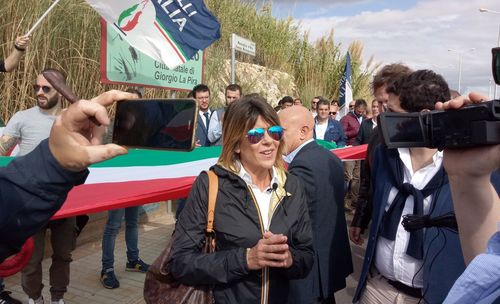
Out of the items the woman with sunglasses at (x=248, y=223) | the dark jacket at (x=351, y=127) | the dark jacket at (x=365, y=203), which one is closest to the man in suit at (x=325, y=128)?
the dark jacket at (x=351, y=127)

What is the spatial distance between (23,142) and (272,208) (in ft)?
7.77

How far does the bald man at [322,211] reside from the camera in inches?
104

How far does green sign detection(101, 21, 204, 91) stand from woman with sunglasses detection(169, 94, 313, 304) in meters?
3.57

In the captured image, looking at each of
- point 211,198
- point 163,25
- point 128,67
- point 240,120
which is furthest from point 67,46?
point 211,198

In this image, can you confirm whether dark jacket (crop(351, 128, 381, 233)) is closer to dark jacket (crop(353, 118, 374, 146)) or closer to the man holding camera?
the man holding camera

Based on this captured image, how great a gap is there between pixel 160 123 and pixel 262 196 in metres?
1.23

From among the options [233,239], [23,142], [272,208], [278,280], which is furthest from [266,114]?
[23,142]

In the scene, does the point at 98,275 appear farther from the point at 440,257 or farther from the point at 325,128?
the point at 325,128

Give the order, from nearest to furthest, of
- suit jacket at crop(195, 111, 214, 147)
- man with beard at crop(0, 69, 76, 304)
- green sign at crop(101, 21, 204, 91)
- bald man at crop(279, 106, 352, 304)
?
bald man at crop(279, 106, 352, 304)
man with beard at crop(0, 69, 76, 304)
green sign at crop(101, 21, 204, 91)
suit jacket at crop(195, 111, 214, 147)

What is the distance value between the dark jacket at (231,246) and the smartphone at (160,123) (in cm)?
104

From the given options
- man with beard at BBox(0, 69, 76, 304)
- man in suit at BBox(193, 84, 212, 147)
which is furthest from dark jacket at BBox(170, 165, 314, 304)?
man in suit at BBox(193, 84, 212, 147)

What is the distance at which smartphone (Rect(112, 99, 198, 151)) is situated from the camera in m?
1.06

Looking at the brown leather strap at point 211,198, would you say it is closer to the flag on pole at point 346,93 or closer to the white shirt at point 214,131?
the white shirt at point 214,131

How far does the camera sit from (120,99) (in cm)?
111
